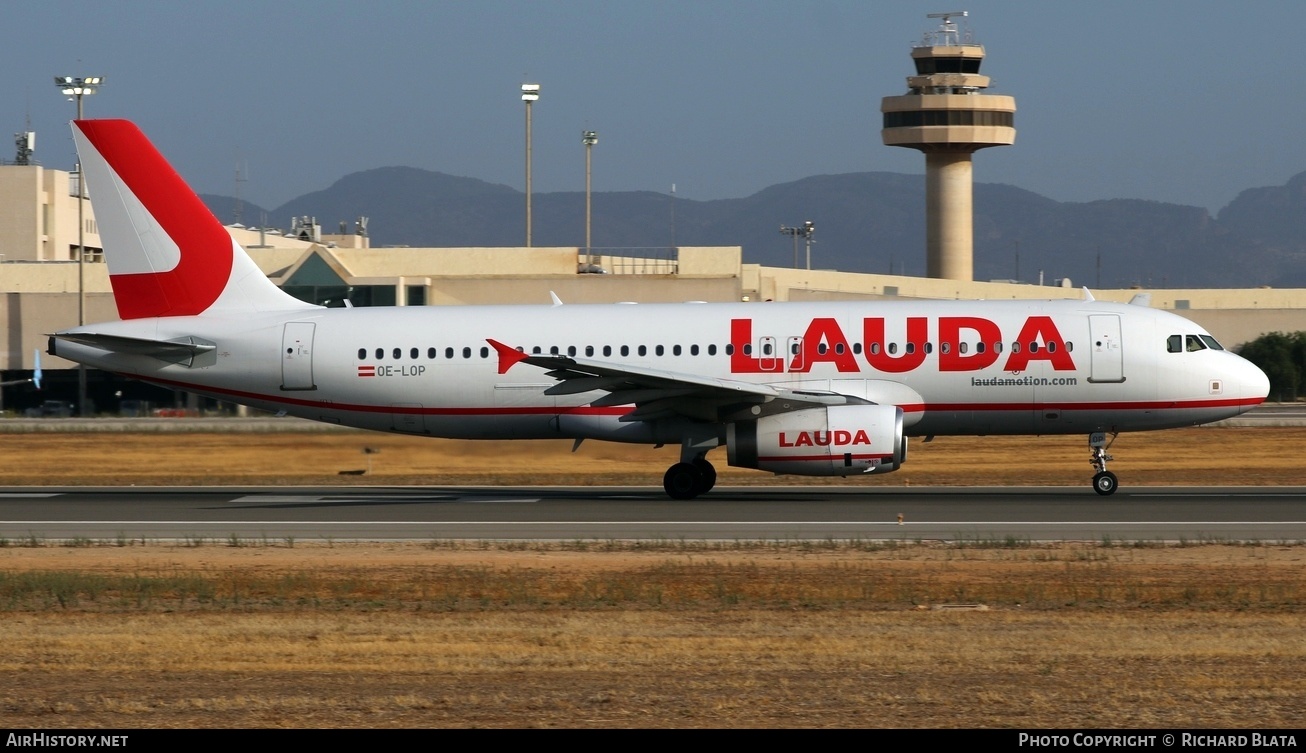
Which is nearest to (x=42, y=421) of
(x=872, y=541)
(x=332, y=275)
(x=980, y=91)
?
(x=332, y=275)

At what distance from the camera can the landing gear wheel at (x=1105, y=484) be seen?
29156 mm

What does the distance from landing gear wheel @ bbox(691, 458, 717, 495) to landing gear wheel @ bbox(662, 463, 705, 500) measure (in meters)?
0.12

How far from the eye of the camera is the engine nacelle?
28.0 m

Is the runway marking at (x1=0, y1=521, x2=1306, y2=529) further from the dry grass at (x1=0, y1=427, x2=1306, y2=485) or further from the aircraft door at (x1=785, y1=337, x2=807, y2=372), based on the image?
the dry grass at (x1=0, y1=427, x2=1306, y2=485)

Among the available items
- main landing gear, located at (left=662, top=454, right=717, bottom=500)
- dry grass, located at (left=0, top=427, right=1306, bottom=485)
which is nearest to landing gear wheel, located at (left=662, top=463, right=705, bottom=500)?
main landing gear, located at (left=662, top=454, right=717, bottom=500)

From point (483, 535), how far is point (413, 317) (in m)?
9.47

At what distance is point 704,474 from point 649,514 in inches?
139

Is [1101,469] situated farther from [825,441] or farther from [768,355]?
[768,355]

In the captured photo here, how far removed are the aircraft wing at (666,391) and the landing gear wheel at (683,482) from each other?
41.6 inches

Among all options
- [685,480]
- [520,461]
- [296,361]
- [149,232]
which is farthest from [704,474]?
[149,232]

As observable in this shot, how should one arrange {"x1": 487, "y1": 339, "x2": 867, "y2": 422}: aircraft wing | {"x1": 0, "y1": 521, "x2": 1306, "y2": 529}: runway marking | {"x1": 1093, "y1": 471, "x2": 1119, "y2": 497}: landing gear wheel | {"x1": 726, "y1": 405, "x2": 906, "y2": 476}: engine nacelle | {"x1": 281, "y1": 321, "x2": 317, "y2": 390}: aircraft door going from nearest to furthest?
{"x1": 0, "y1": 521, "x2": 1306, "y2": 529}: runway marking, {"x1": 726, "y1": 405, "x2": 906, "y2": 476}: engine nacelle, {"x1": 487, "y1": 339, "x2": 867, "y2": 422}: aircraft wing, {"x1": 1093, "y1": 471, "x2": 1119, "y2": 497}: landing gear wheel, {"x1": 281, "y1": 321, "x2": 317, "y2": 390}: aircraft door

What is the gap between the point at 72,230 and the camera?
10456cm

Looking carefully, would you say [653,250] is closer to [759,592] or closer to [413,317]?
[413,317]

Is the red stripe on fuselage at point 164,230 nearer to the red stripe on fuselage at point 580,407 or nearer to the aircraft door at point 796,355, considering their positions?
the red stripe on fuselage at point 580,407
